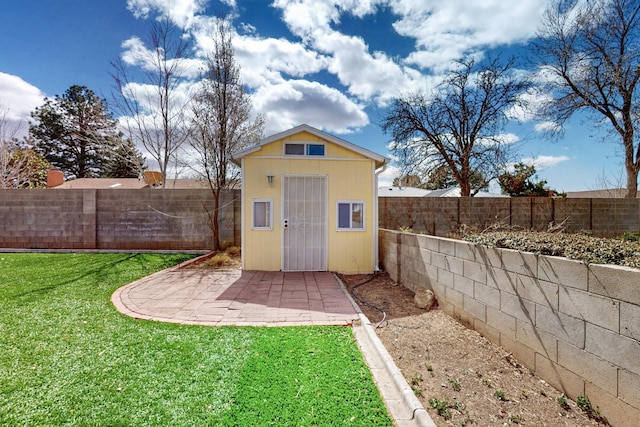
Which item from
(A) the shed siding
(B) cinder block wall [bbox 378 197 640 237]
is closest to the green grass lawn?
(A) the shed siding

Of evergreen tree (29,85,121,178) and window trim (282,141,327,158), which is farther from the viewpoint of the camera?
evergreen tree (29,85,121,178)

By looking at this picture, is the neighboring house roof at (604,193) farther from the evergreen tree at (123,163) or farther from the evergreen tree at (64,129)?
the evergreen tree at (64,129)

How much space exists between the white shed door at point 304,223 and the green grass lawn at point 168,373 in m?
3.43

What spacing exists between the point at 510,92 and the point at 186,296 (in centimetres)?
1722

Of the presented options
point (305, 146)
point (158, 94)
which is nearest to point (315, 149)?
point (305, 146)

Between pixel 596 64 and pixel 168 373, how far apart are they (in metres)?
17.8

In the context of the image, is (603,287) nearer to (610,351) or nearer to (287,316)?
(610,351)

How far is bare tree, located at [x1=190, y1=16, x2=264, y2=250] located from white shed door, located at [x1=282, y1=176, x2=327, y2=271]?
145 inches

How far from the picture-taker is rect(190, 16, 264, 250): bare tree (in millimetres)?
10156

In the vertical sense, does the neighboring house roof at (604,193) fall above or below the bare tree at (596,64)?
below

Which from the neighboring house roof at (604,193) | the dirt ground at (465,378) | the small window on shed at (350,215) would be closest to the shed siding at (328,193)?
the small window on shed at (350,215)

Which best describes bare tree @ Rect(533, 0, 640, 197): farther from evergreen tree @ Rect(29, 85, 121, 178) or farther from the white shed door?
evergreen tree @ Rect(29, 85, 121, 178)

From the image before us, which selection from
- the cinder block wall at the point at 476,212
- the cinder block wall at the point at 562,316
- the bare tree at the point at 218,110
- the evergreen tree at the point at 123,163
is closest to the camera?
the cinder block wall at the point at 562,316

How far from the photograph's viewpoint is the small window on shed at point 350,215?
7281mm
